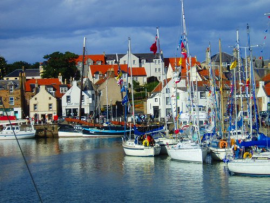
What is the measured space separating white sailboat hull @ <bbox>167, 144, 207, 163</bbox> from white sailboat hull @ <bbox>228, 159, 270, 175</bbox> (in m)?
6.20

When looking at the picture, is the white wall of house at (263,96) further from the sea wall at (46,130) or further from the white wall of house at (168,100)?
the sea wall at (46,130)

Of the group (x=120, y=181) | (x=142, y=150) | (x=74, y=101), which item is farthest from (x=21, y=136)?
(x=120, y=181)

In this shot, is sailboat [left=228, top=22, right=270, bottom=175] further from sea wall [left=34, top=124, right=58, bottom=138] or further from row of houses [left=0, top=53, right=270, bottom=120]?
sea wall [left=34, top=124, right=58, bottom=138]

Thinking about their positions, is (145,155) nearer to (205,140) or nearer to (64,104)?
(205,140)

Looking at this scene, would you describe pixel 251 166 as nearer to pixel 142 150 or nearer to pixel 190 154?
pixel 190 154

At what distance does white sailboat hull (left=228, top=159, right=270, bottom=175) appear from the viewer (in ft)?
108

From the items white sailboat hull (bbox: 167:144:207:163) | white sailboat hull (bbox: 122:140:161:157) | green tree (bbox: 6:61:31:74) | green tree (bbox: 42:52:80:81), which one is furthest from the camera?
green tree (bbox: 6:61:31:74)

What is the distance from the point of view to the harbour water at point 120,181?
101 feet

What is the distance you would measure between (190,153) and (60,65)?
81936 mm

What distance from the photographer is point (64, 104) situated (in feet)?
286

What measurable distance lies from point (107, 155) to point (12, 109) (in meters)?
40.9

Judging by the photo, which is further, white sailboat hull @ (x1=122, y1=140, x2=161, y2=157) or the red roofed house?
the red roofed house

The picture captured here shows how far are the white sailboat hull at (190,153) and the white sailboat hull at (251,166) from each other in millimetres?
6202

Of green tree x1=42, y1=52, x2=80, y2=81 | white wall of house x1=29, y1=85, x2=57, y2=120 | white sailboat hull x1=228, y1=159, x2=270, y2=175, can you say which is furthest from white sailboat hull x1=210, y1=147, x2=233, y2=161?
green tree x1=42, y1=52, x2=80, y2=81
